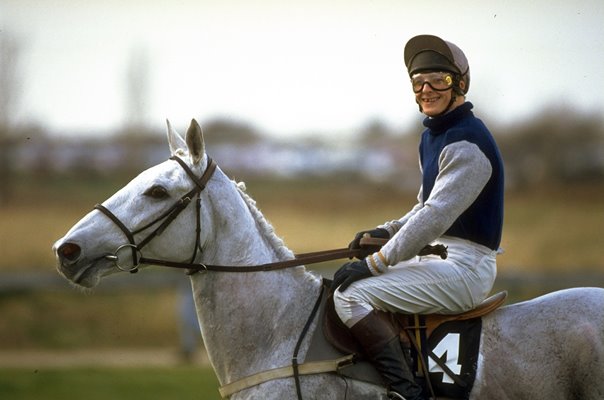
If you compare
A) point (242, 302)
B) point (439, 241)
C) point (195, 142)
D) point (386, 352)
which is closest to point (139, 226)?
point (195, 142)

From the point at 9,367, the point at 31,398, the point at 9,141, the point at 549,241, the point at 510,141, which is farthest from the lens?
the point at 510,141

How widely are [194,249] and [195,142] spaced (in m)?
0.67

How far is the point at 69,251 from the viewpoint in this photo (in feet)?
18.6

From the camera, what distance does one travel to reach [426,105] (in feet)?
20.3

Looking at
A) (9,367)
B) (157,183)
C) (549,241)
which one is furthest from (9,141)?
(157,183)

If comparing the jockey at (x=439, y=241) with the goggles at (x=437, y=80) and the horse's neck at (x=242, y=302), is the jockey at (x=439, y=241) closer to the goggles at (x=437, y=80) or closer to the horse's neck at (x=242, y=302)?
the goggles at (x=437, y=80)

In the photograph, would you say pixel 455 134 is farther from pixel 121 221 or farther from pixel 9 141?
pixel 9 141

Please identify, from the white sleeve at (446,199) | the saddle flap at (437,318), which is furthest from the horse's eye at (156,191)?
the saddle flap at (437,318)

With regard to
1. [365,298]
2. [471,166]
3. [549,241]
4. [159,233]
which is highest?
[471,166]

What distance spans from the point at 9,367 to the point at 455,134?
12.6 metres

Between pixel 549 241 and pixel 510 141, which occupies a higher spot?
pixel 510 141

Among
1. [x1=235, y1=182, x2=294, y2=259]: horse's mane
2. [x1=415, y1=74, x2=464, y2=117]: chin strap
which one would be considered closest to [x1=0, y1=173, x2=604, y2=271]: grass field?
[x1=235, y1=182, x2=294, y2=259]: horse's mane

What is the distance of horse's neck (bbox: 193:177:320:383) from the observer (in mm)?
5980

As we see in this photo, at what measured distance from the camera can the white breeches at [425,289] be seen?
5.81 metres
